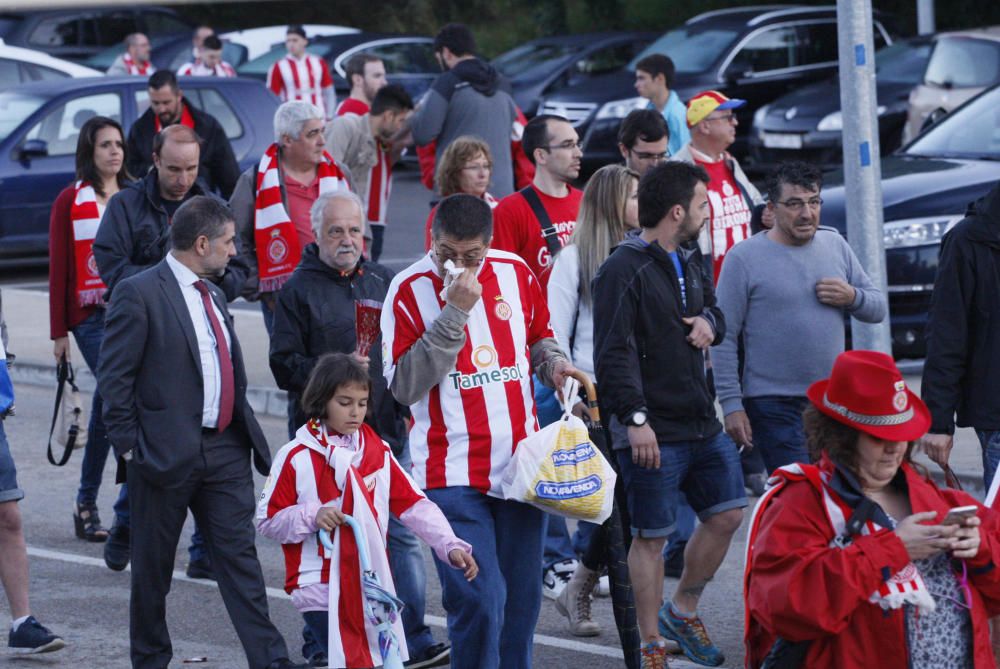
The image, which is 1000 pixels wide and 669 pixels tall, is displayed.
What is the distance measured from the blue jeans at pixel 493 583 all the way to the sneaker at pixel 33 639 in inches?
77.4

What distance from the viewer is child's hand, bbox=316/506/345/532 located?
5.55 metres

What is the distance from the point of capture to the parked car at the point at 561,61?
75.7ft

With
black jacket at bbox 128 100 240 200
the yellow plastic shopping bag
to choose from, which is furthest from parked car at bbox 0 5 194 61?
the yellow plastic shopping bag

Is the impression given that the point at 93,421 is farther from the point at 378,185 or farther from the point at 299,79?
the point at 299,79

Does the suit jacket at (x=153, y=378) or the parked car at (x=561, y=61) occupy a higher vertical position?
the parked car at (x=561, y=61)

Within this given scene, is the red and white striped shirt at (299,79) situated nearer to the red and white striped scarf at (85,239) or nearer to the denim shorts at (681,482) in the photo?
the red and white striped scarf at (85,239)

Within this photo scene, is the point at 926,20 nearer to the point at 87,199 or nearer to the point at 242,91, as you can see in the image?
the point at 242,91

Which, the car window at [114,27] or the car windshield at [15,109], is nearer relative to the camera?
the car windshield at [15,109]

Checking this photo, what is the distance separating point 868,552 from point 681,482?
2.43 metres

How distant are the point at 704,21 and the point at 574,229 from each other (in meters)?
16.2

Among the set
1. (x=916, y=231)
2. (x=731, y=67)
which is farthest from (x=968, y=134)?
(x=731, y=67)

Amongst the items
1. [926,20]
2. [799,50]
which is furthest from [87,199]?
[926,20]

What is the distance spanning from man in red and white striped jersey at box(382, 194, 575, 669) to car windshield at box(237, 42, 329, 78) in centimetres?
→ 1980

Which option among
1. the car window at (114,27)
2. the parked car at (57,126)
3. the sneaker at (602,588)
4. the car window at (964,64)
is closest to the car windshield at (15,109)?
the parked car at (57,126)
